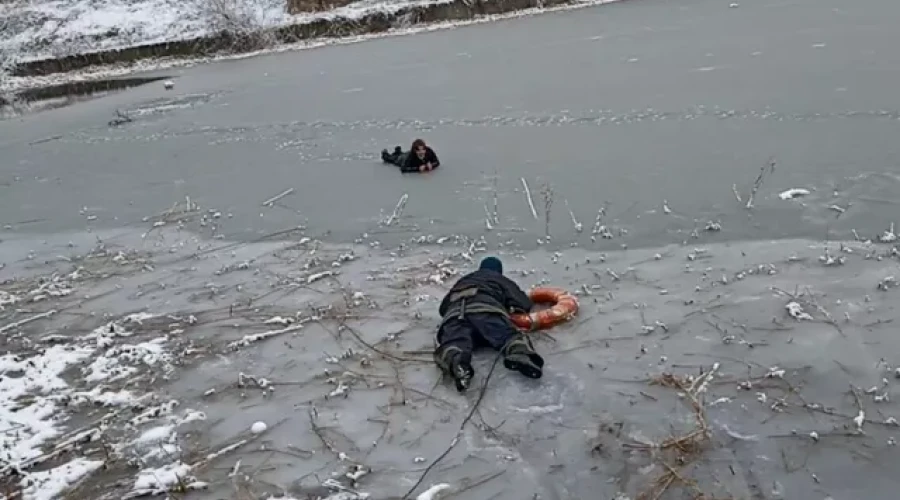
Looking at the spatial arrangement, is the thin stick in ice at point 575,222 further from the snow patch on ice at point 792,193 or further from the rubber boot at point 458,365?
the rubber boot at point 458,365

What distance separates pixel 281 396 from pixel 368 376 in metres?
0.54

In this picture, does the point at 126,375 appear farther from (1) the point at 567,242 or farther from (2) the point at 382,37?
(2) the point at 382,37

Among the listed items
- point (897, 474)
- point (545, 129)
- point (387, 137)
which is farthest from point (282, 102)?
point (897, 474)

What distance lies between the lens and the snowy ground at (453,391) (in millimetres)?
4199

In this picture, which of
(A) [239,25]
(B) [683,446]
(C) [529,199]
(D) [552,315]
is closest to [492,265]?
(D) [552,315]

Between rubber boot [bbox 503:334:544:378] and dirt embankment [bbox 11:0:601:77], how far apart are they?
2007cm

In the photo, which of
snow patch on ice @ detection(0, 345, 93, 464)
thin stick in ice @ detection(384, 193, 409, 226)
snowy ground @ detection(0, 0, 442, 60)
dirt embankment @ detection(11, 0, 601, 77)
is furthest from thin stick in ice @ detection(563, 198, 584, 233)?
snowy ground @ detection(0, 0, 442, 60)

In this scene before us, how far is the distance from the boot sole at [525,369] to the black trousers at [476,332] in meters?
0.19

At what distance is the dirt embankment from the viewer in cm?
2422

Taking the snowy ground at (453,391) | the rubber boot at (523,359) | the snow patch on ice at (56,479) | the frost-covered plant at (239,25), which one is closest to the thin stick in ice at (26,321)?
the snowy ground at (453,391)

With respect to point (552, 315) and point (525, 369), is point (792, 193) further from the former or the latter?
point (525, 369)

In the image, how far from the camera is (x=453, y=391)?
5.04 m

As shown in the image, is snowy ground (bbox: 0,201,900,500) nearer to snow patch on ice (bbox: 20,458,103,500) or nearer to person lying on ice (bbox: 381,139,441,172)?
snow patch on ice (bbox: 20,458,103,500)

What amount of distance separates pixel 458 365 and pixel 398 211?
347 centimetres
